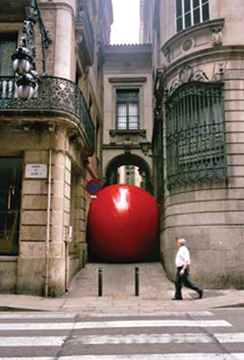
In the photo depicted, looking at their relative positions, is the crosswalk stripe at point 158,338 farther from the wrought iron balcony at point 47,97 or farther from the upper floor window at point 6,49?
the upper floor window at point 6,49

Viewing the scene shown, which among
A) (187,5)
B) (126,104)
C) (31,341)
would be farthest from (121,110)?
(31,341)

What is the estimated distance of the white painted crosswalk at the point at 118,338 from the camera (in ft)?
17.2

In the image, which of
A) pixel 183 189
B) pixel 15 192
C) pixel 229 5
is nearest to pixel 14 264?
pixel 15 192

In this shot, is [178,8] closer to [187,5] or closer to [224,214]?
[187,5]

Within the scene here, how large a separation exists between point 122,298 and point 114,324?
3568mm

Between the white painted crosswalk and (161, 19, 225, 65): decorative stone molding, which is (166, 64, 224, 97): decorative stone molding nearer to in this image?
(161, 19, 225, 65): decorative stone molding

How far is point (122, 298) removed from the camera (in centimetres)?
1086

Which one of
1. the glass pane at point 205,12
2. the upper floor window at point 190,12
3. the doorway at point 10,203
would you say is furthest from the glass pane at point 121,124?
the doorway at point 10,203

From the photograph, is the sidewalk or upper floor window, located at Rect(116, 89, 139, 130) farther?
upper floor window, located at Rect(116, 89, 139, 130)

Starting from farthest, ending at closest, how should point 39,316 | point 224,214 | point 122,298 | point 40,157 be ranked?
1. point 40,157
2. point 224,214
3. point 122,298
4. point 39,316

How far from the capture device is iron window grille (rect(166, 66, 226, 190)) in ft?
41.0

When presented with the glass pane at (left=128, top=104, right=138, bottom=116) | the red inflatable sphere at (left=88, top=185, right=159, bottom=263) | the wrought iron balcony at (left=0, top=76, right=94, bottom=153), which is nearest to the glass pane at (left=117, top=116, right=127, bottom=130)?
the glass pane at (left=128, top=104, right=138, bottom=116)

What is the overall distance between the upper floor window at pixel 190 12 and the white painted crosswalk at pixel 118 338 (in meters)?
10.4

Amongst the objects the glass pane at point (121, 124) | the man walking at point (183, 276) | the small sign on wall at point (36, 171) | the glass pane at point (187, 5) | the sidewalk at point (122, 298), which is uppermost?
the glass pane at point (187, 5)
